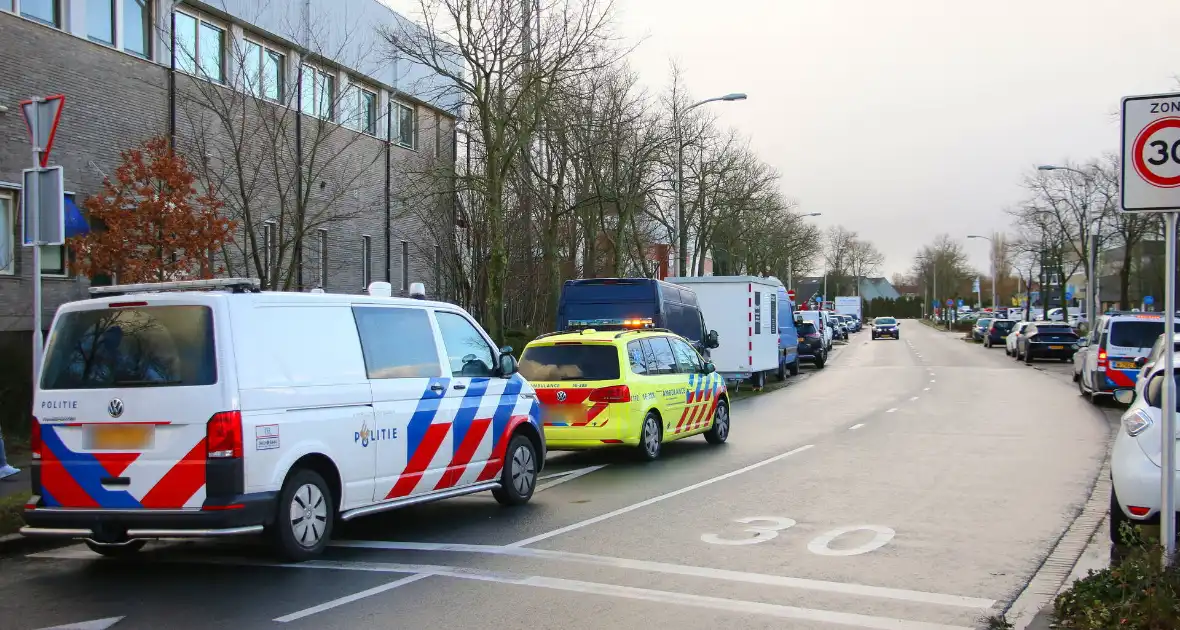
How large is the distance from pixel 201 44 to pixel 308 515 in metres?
16.5

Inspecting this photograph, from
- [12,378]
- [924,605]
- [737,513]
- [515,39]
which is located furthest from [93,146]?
[924,605]

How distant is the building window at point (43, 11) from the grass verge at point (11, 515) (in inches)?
442

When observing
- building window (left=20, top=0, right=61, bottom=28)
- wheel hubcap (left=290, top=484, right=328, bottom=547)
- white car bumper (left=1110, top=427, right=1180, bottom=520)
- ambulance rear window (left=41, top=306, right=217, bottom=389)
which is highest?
building window (left=20, top=0, right=61, bottom=28)

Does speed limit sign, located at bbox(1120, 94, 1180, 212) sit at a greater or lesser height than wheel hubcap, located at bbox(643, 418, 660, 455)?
greater

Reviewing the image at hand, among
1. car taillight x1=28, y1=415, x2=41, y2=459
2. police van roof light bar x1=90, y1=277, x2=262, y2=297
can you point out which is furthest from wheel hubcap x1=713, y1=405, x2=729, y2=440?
car taillight x1=28, y1=415, x2=41, y2=459

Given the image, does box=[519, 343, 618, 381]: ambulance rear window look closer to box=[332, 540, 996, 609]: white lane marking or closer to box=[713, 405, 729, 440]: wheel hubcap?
box=[713, 405, 729, 440]: wheel hubcap

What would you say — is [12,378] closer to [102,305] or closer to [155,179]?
[155,179]

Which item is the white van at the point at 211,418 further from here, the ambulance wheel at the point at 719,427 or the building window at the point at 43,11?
the building window at the point at 43,11

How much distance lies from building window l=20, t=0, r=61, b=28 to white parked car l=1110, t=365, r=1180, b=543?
55.8 feet

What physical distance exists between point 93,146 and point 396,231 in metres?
13.0

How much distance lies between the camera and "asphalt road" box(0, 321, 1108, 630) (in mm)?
6305

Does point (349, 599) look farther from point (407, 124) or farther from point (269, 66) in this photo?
point (407, 124)

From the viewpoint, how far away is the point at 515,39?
20.8 metres

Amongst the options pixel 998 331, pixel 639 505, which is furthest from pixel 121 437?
pixel 998 331
